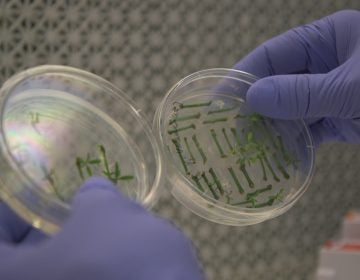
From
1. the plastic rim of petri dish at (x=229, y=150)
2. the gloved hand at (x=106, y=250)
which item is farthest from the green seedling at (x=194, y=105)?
the gloved hand at (x=106, y=250)

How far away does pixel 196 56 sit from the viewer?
1.56 m

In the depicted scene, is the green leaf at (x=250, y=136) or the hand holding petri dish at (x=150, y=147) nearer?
the hand holding petri dish at (x=150, y=147)

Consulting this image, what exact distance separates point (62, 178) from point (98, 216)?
18cm

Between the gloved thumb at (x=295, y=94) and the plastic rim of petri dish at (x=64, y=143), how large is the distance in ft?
0.76

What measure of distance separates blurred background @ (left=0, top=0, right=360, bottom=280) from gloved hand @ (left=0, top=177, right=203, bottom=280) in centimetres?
84

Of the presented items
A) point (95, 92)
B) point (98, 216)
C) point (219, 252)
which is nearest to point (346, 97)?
point (95, 92)

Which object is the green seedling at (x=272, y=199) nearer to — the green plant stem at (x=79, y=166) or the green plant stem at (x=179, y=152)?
the green plant stem at (x=179, y=152)

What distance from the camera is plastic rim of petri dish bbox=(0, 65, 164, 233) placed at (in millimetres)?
608

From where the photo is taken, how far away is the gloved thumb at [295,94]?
945 mm

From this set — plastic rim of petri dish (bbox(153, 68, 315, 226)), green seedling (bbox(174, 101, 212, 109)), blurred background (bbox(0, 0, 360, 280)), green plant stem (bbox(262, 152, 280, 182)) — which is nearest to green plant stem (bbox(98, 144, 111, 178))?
plastic rim of petri dish (bbox(153, 68, 315, 226))

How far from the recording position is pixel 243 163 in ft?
3.17

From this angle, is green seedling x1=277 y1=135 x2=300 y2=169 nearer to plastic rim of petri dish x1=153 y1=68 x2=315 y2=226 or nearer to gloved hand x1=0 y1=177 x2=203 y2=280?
plastic rim of petri dish x1=153 y1=68 x2=315 y2=226

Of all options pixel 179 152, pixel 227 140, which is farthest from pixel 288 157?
pixel 179 152

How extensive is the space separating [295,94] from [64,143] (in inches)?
17.6
